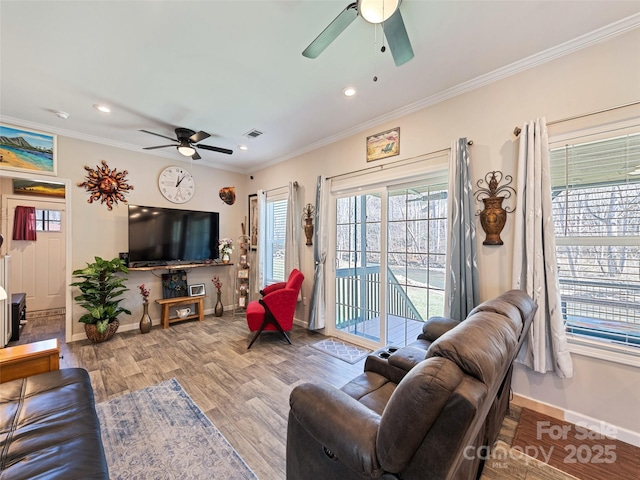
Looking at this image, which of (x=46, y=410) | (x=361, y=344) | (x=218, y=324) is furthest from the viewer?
(x=218, y=324)

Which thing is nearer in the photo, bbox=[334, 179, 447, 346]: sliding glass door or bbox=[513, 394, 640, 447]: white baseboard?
bbox=[513, 394, 640, 447]: white baseboard

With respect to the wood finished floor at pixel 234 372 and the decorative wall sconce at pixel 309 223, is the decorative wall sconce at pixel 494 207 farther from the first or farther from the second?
the decorative wall sconce at pixel 309 223

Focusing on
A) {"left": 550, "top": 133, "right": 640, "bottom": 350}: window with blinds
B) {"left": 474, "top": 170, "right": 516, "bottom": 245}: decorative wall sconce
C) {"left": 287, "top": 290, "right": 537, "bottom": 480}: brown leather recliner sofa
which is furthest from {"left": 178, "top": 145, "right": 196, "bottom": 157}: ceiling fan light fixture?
{"left": 550, "top": 133, "right": 640, "bottom": 350}: window with blinds

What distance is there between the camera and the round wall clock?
14.5ft

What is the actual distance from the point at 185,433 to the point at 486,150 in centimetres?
348

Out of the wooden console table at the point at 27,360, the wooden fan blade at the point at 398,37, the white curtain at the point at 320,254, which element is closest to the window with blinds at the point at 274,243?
the white curtain at the point at 320,254

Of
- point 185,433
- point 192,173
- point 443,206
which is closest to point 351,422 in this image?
point 185,433

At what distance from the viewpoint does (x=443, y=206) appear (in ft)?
9.11

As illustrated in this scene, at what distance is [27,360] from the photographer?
181 centimetres

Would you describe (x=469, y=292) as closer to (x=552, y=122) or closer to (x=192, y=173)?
(x=552, y=122)

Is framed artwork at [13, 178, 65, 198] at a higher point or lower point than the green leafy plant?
higher

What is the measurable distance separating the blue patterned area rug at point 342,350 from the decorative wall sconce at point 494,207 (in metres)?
1.94

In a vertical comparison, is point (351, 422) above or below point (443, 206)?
below

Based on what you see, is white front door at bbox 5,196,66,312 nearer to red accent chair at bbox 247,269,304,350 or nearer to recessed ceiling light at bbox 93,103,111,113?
recessed ceiling light at bbox 93,103,111,113
